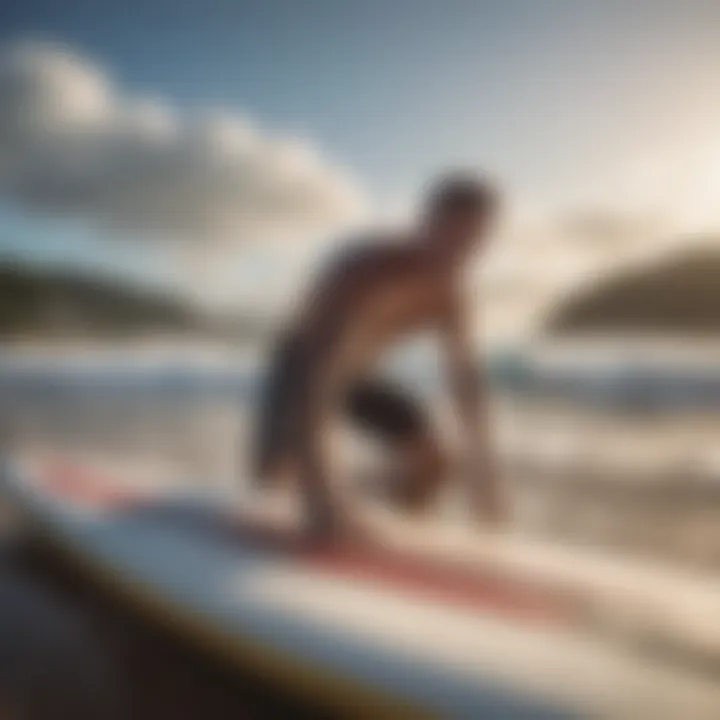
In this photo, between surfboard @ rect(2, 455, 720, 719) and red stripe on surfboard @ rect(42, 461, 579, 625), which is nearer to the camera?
surfboard @ rect(2, 455, 720, 719)

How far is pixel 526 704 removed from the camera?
0.92 metres

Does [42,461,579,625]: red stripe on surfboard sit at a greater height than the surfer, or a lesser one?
lesser

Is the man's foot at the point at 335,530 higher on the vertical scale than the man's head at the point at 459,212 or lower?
lower

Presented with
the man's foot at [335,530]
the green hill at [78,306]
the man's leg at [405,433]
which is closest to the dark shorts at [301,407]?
the man's leg at [405,433]

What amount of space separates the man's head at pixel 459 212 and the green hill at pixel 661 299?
15 centimetres

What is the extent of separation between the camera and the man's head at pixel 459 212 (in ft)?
4.13

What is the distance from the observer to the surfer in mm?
1280

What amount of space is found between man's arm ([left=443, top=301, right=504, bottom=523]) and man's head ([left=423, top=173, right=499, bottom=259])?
0.08 m

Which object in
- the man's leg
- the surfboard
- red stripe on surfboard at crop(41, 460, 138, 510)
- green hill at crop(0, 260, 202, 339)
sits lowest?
the surfboard

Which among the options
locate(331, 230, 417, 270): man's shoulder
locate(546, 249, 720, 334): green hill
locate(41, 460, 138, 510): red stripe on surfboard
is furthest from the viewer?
locate(41, 460, 138, 510): red stripe on surfboard

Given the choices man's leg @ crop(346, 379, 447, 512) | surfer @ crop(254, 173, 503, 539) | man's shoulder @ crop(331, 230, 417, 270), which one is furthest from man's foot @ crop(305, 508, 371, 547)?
man's shoulder @ crop(331, 230, 417, 270)

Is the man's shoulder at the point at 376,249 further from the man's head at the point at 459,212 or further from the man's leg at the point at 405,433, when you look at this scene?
the man's leg at the point at 405,433

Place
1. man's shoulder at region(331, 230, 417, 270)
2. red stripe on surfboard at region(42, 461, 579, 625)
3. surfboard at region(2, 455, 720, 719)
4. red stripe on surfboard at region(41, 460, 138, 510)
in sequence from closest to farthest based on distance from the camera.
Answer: surfboard at region(2, 455, 720, 719) < red stripe on surfboard at region(42, 461, 579, 625) < man's shoulder at region(331, 230, 417, 270) < red stripe on surfboard at region(41, 460, 138, 510)

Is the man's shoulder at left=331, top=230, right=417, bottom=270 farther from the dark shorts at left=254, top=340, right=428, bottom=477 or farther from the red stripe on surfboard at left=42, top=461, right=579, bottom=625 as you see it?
the red stripe on surfboard at left=42, top=461, right=579, bottom=625
